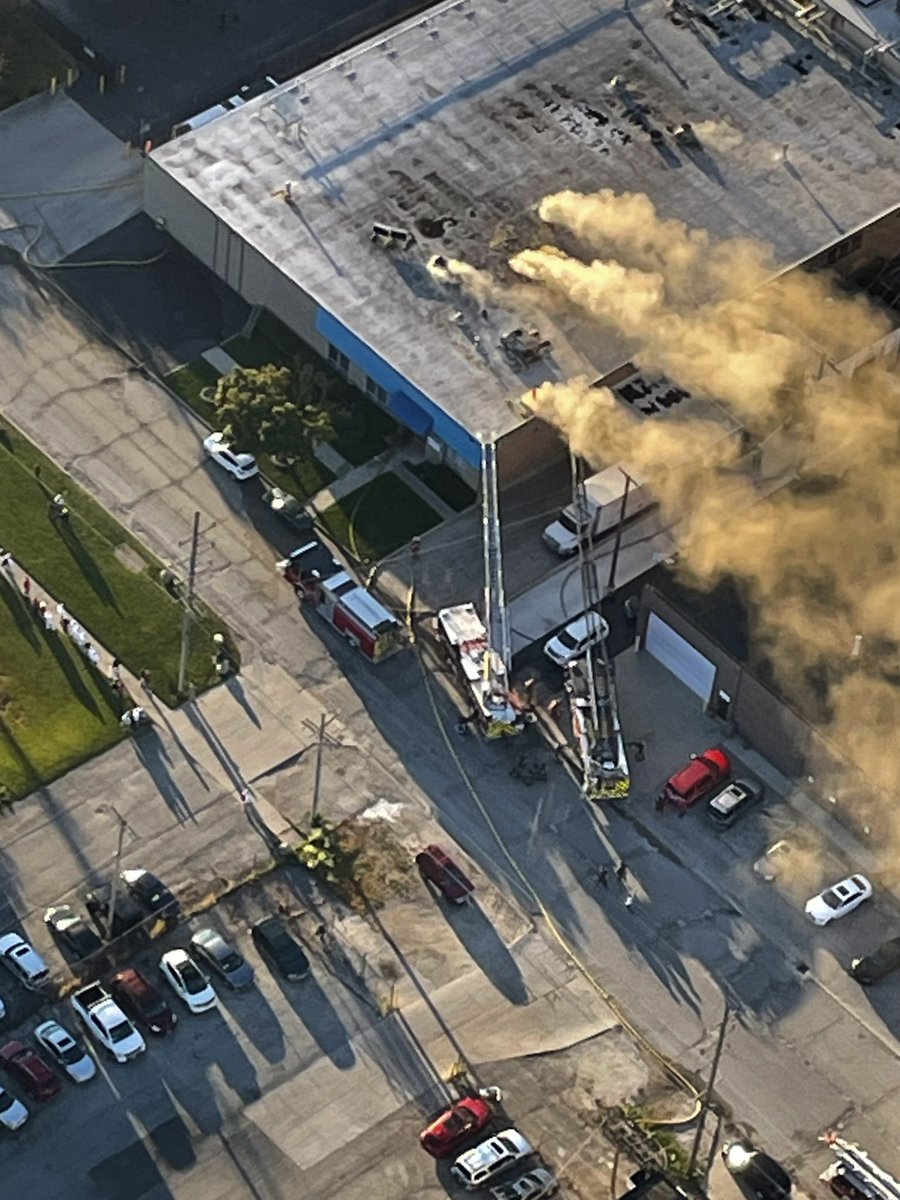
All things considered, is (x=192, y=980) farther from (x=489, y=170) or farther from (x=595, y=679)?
(x=489, y=170)

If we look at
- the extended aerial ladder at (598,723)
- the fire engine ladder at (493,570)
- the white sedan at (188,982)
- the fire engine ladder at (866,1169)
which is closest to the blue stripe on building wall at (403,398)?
the fire engine ladder at (493,570)

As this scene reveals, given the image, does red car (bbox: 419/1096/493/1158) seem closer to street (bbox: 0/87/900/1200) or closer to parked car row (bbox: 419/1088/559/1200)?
parked car row (bbox: 419/1088/559/1200)

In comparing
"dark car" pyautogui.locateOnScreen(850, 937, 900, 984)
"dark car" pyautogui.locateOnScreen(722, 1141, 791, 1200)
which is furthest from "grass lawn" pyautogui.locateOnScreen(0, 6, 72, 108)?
"dark car" pyautogui.locateOnScreen(722, 1141, 791, 1200)

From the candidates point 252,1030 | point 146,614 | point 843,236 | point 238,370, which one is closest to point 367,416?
point 238,370

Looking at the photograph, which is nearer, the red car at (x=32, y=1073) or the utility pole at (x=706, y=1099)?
the red car at (x=32, y=1073)

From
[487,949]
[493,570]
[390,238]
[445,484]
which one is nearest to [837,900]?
[487,949]

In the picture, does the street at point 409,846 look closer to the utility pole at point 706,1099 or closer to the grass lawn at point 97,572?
the utility pole at point 706,1099

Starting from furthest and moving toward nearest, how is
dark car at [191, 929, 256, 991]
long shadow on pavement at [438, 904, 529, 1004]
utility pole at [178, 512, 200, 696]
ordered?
1. utility pole at [178, 512, 200, 696]
2. long shadow on pavement at [438, 904, 529, 1004]
3. dark car at [191, 929, 256, 991]
